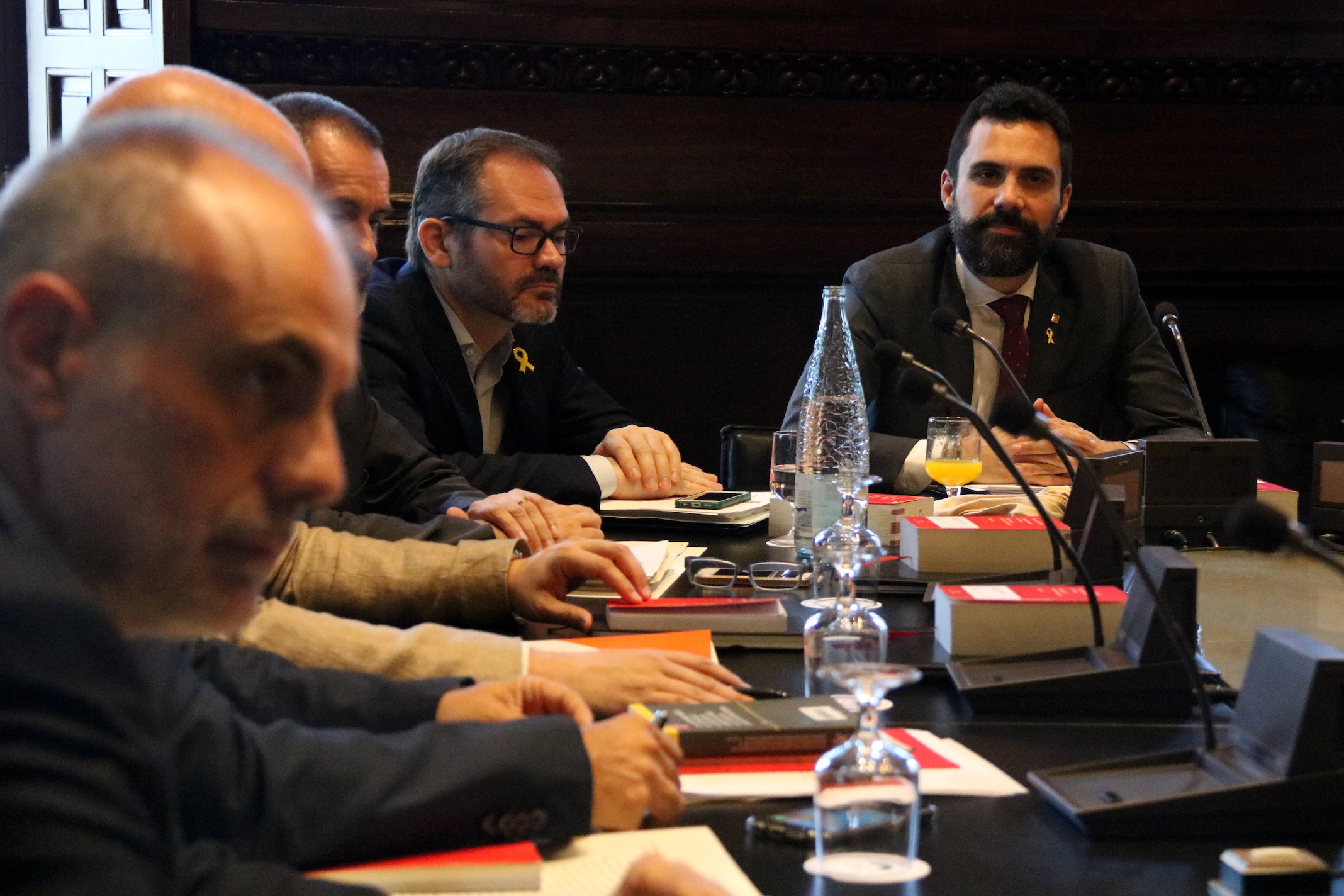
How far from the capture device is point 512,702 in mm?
1359

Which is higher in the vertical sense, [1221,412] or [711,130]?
[711,130]

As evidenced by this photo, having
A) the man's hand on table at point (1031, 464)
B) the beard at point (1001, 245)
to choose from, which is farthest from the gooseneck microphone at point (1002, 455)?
the beard at point (1001, 245)

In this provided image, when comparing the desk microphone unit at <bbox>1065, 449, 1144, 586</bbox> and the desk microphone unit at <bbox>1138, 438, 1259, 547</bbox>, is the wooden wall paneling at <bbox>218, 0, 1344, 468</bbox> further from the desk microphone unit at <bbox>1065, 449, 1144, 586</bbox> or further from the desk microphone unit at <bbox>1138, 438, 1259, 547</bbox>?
the desk microphone unit at <bbox>1065, 449, 1144, 586</bbox>

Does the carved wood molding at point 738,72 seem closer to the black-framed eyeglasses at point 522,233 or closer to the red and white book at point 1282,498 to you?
the black-framed eyeglasses at point 522,233

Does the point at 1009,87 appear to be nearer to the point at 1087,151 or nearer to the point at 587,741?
the point at 1087,151

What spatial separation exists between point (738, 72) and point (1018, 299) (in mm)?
1287

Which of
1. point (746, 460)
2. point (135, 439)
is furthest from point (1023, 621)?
point (746, 460)

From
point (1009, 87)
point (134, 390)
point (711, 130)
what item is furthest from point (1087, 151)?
point (134, 390)

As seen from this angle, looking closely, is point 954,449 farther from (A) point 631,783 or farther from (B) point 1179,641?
(A) point 631,783

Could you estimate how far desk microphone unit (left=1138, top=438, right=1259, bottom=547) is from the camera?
2.57 metres

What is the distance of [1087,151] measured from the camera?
472cm

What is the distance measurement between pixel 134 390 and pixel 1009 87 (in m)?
3.65

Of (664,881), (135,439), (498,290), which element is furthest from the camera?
(498,290)

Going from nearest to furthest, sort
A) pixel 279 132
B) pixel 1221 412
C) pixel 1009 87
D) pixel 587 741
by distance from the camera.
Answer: pixel 587 741
pixel 279 132
pixel 1009 87
pixel 1221 412
